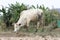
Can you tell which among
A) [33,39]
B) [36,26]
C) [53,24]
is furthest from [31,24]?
A: [33,39]

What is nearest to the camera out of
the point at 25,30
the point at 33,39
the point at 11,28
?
the point at 33,39

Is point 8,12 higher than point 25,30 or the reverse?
higher

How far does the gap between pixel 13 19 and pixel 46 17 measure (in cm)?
198

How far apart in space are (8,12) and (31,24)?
6.61 ft

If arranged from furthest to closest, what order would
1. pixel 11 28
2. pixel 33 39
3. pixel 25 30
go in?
pixel 11 28
pixel 25 30
pixel 33 39

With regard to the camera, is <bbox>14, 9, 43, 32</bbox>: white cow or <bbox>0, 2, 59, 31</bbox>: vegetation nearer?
<bbox>14, 9, 43, 32</bbox>: white cow

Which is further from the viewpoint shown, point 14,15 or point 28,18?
point 14,15

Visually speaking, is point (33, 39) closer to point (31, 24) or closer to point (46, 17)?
point (31, 24)

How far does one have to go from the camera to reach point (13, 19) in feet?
43.9

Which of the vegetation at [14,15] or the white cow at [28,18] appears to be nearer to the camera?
the white cow at [28,18]

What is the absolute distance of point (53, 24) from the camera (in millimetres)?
12695

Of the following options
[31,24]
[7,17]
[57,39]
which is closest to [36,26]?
[31,24]

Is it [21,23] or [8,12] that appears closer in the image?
[21,23]

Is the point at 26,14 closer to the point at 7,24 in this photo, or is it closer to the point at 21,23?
the point at 21,23
